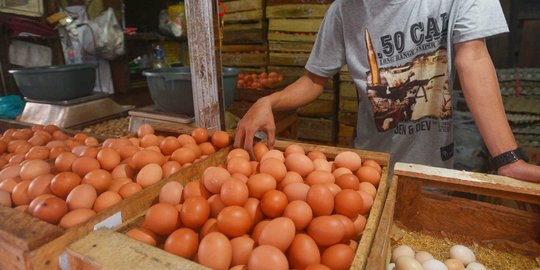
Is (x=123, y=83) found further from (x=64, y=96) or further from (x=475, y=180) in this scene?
(x=475, y=180)

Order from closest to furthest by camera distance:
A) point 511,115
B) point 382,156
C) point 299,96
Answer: point 382,156
point 299,96
point 511,115

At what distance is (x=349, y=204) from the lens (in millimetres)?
1135

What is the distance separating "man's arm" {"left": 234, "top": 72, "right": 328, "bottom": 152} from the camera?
1.73 meters

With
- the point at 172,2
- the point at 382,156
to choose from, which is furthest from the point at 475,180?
the point at 172,2

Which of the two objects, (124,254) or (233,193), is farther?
(233,193)

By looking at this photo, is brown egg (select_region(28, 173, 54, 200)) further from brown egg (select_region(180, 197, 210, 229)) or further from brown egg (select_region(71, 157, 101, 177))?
brown egg (select_region(180, 197, 210, 229))

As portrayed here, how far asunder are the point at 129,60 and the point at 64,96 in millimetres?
3799

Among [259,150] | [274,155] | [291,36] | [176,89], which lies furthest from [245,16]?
[274,155]

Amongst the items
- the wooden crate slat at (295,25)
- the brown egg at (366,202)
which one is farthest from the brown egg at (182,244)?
the wooden crate slat at (295,25)

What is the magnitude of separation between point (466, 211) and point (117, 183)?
1427 mm

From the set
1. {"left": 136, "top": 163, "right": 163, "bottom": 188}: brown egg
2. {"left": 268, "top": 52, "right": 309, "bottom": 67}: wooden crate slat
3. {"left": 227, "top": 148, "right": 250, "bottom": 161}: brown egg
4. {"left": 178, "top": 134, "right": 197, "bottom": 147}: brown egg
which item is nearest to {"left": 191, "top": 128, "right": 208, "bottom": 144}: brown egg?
{"left": 178, "top": 134, "right": 197, "bottom": 147}: brown egg

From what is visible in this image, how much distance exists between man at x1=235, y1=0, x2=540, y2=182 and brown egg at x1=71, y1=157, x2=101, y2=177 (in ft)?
2.22

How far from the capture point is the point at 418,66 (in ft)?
6.11

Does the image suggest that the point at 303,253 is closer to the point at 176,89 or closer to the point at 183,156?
the point at 183,156
